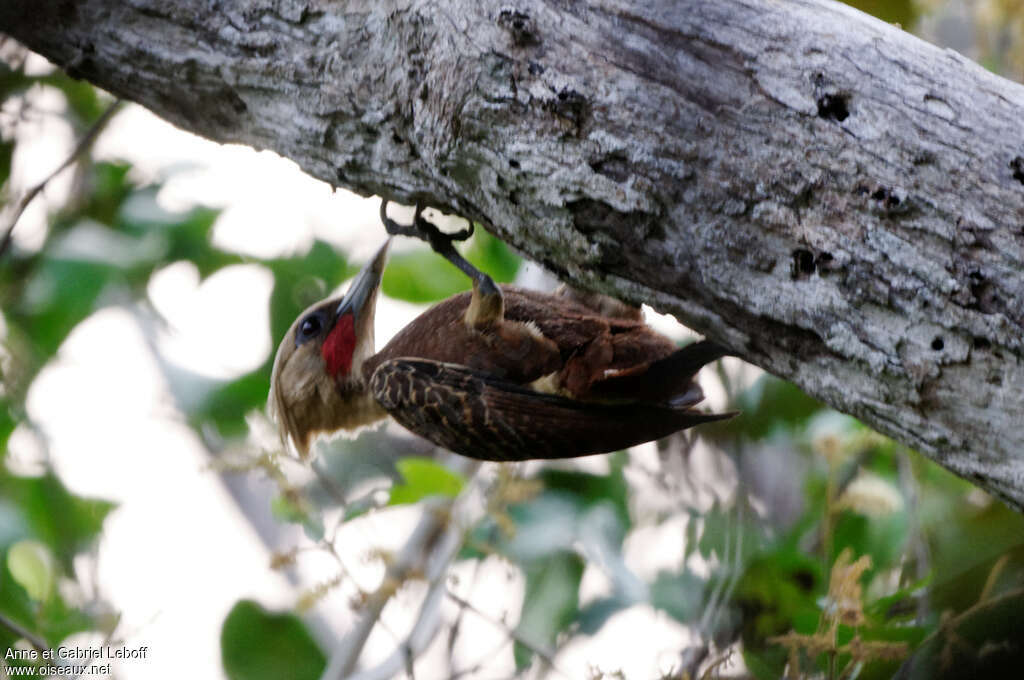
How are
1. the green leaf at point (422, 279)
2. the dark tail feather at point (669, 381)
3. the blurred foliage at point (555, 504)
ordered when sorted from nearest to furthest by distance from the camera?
the dark tail feather at point (669, 381)
the blurred foliage at point (555, 504)
the green leaf at point (422, 279)

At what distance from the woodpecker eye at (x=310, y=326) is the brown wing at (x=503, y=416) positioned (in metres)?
0.44

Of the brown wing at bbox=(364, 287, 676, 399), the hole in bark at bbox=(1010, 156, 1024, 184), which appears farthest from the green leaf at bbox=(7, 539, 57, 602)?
the hole in bark at bbox=(1010, 156, 1024, 184)

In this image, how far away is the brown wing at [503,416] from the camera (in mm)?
1809

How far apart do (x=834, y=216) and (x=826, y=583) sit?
1.42 meters

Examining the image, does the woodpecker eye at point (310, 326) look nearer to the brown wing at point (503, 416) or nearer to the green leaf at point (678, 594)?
the brown wing at point (503, 416)

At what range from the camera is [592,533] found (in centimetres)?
274

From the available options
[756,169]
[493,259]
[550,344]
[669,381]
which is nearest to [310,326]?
[493,259]

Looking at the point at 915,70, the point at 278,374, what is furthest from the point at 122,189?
the point at 915,70

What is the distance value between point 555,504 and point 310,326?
94 cm

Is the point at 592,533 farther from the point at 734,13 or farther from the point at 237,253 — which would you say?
the point at 734,13

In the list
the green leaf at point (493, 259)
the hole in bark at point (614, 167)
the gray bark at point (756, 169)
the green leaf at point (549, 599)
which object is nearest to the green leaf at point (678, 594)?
the green leaf at point (549, 599)

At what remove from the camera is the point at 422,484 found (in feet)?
7.80

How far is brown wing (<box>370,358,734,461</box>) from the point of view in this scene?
181cm

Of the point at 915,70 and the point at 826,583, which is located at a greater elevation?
the point at 915,70
